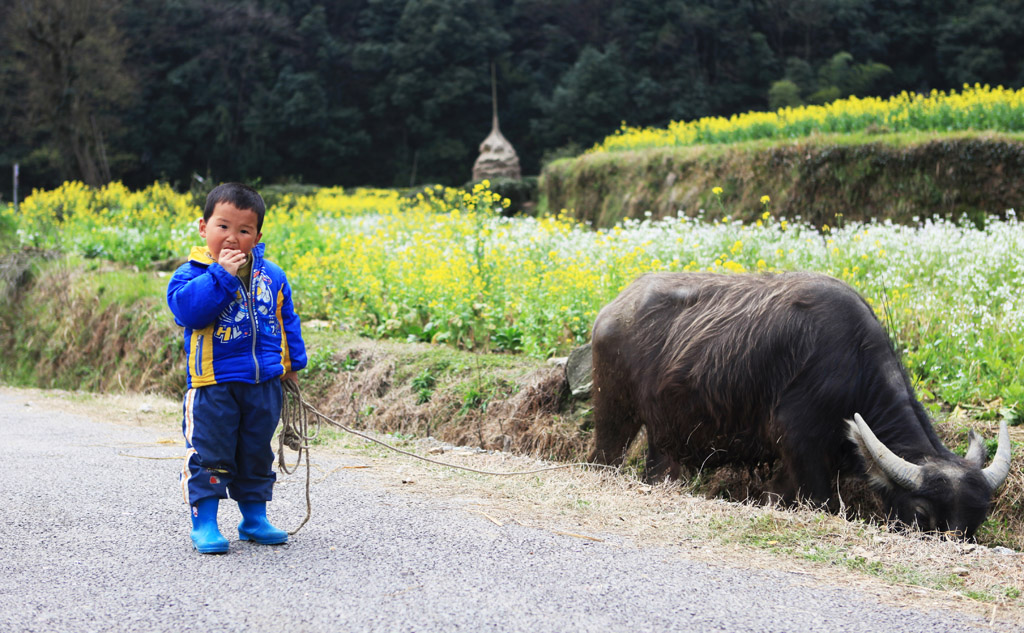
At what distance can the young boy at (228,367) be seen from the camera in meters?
3.39

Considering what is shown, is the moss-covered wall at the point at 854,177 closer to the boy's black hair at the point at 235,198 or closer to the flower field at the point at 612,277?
the flower field at the point at 612,277

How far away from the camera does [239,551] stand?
3496 millimetres

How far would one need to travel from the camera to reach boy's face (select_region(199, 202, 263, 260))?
3408 millimetres

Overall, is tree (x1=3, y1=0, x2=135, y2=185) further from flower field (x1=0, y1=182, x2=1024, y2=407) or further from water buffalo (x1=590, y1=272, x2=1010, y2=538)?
water buffalo (x1=590, y1=272, x2=1010, y2=538)

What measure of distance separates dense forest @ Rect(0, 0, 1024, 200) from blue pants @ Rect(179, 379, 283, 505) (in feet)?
101

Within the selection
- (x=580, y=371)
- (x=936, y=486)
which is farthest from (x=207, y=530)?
(x=580, y=371)

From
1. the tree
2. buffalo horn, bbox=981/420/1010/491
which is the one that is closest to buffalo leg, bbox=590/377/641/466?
buffalo horn, bbox=981/420/1010/491

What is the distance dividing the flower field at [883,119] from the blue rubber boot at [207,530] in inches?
505

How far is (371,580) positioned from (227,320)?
3.71 feet

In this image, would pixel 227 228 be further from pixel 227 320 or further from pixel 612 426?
pixel 612 426

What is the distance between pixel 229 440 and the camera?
3.45 meters

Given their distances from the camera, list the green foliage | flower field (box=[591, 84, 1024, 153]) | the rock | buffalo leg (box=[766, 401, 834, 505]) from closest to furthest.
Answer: buffalo leg (box=[766, 401, 834, 505])
the rock
flower field (box=[591, 84, 1024, 153])
the green foliage

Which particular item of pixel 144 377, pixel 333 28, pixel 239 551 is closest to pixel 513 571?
pixel 239 551

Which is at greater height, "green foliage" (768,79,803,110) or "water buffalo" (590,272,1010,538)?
"green foliage" (768,79,803,110)
